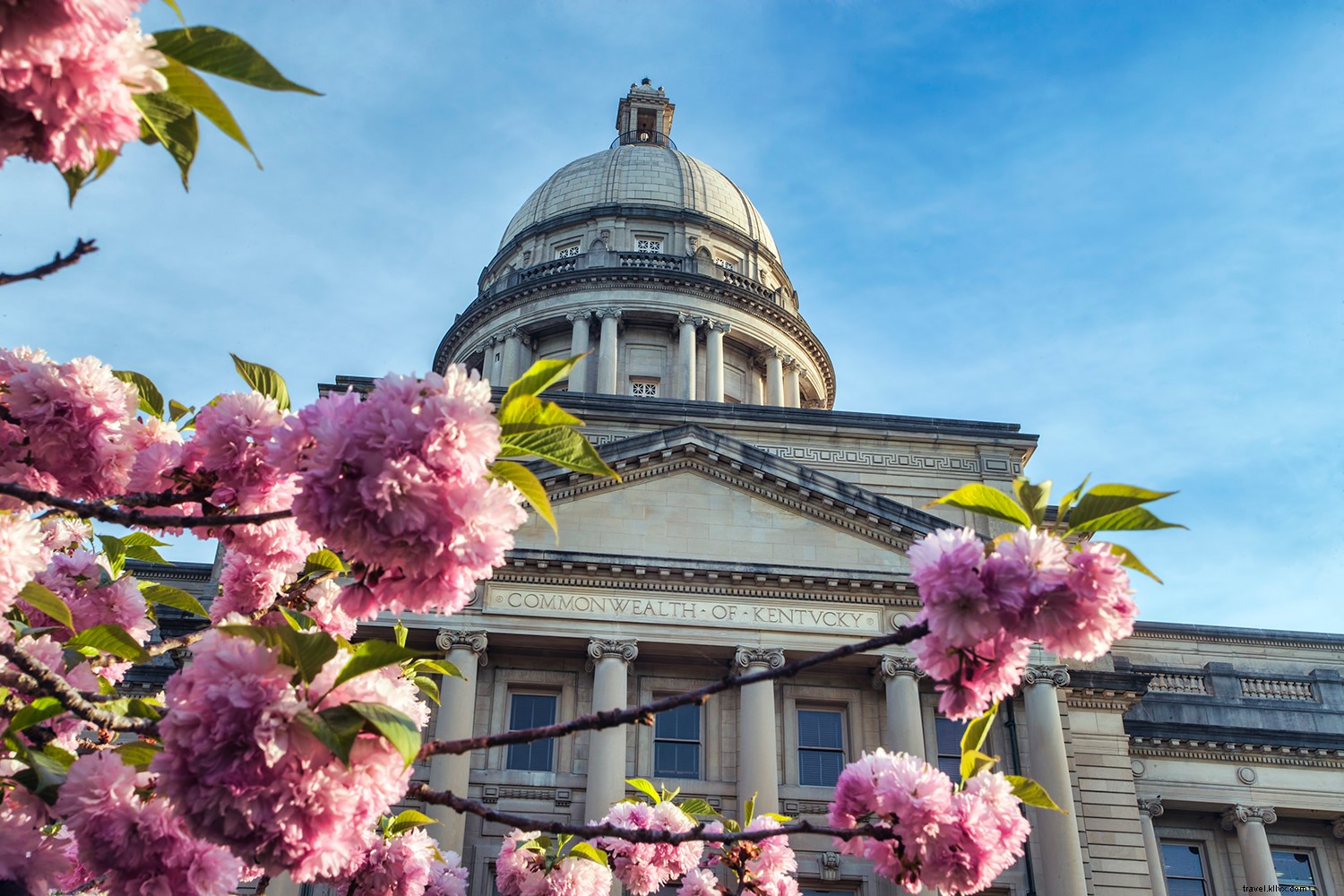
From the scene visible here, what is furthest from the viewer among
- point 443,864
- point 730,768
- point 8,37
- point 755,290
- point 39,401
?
point 755,290

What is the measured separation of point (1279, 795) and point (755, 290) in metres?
30.3

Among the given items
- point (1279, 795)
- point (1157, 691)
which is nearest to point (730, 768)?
point (1157, 691)

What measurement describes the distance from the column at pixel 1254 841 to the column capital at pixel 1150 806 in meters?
2.23

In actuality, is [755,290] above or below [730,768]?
above

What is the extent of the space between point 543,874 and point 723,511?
63.9ft

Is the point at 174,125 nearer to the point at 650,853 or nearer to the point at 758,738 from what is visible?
the point at 650,853

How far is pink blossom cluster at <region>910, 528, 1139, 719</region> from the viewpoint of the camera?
417cm

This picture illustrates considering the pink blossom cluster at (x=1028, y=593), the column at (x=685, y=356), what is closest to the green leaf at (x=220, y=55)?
the pink blossom cluster at (x=1028, y=593)

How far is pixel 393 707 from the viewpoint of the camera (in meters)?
3.77

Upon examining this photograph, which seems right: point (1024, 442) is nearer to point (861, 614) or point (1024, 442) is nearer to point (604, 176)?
point (861, 614)

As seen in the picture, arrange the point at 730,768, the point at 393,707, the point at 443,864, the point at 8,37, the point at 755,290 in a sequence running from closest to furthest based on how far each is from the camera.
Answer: the point at 8,37 < the point at 393,707 < the point at 443,864 < the point at 730,768 < the point at 755,290

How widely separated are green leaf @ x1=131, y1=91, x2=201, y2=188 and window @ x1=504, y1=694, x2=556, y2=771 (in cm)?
2348

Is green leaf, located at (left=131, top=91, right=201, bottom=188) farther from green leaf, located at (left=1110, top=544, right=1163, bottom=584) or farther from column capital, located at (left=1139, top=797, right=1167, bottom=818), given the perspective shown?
column capital, located at (left=1139, top=797, right=1167, bottom=818)

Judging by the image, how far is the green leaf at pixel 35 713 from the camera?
4719 millimetres
